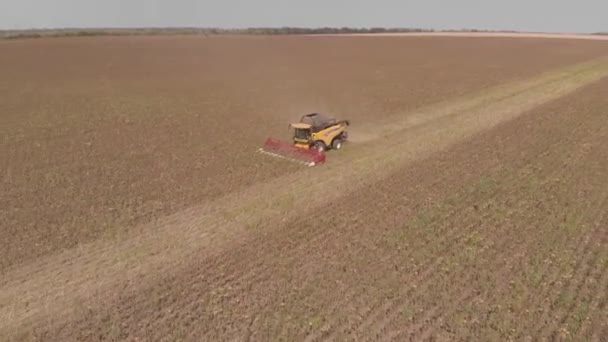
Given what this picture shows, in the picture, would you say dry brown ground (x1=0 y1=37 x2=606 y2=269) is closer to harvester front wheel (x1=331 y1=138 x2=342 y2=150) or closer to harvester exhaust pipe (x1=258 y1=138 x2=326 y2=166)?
harvester exhaust pipe (x1=258 y1=138 x2=326 y2=166)

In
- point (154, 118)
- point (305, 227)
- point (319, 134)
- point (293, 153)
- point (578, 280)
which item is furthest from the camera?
point (154, 118)

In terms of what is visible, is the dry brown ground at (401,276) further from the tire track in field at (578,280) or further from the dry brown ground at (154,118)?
the dry brown ground at (154,118)

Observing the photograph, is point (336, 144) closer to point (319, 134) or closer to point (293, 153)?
point (319, 134)

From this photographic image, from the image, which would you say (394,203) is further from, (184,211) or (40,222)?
(40,222)

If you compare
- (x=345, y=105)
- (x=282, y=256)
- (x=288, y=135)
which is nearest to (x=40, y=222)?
(x=282, y=256)

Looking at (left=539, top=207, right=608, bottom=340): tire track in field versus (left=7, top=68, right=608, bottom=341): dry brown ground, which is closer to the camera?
(left=539, top=207, right=608, bottom=340): tire track in field

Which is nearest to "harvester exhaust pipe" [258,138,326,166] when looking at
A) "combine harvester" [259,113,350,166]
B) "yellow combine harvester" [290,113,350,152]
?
"combine harvester" [259,113,350,166]

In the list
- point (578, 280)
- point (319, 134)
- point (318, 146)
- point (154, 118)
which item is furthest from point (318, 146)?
point (154, 118)
